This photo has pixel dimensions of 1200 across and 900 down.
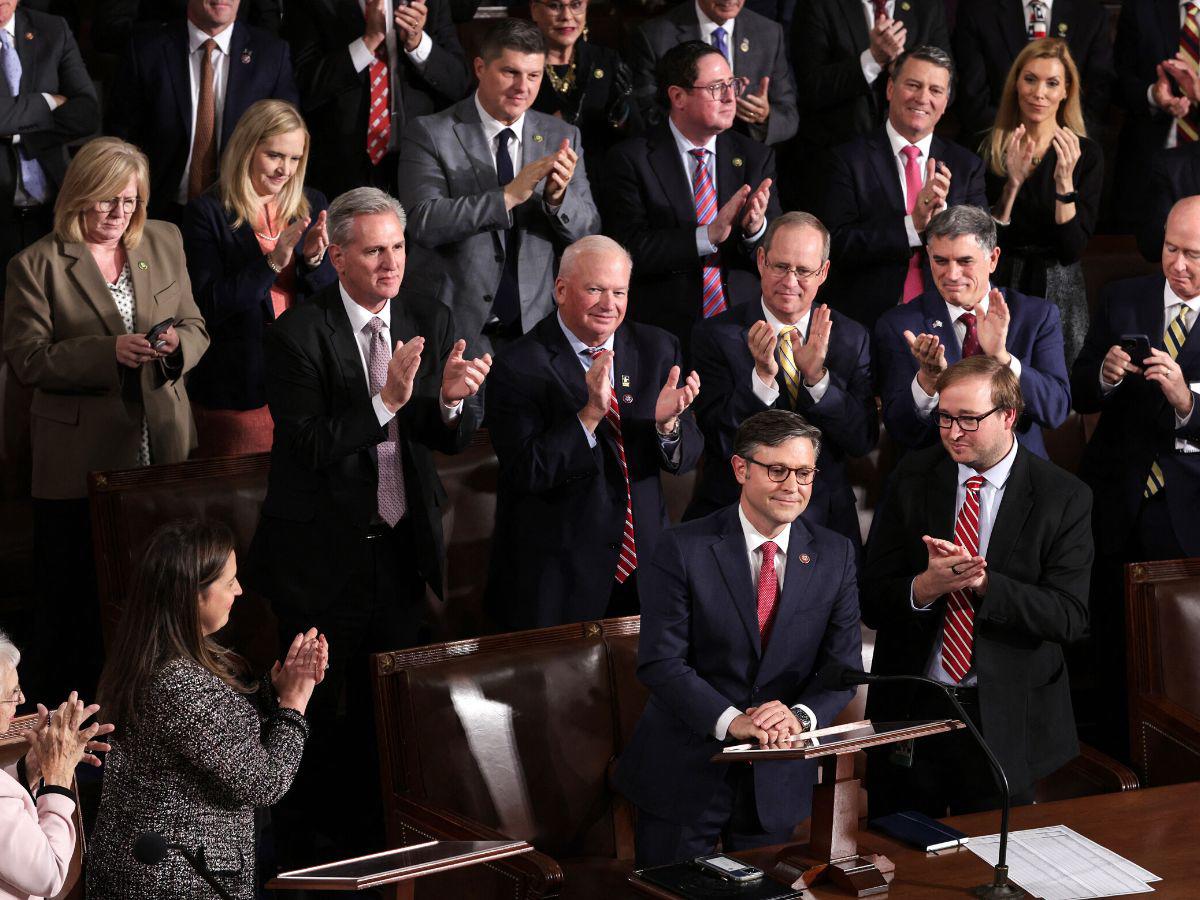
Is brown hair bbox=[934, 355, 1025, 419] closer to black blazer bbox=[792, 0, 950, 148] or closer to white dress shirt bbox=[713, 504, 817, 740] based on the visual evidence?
white dress shirt bbox=[713, 504, 817, 740]

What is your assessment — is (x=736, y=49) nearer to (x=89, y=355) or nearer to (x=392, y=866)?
(x=89, y=355)

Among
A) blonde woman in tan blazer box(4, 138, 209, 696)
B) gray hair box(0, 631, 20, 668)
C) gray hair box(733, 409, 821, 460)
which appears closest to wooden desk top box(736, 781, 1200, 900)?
gray hair box(733, 409, 821, 460)

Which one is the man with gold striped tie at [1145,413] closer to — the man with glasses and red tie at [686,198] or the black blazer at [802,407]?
the black blazer at [802,407]

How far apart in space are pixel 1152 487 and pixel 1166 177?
1302 millimetres

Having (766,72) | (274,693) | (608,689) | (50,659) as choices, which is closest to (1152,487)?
(608,689)

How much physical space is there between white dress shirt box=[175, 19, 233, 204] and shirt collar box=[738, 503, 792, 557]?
2470mm

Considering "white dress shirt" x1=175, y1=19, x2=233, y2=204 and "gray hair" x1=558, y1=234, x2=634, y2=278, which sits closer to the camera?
"gray hair" x1=558, y1=234, x2=634, y2=278

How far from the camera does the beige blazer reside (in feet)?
13.7

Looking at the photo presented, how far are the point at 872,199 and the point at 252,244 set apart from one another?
194cm

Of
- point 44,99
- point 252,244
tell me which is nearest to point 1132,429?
point 252,244

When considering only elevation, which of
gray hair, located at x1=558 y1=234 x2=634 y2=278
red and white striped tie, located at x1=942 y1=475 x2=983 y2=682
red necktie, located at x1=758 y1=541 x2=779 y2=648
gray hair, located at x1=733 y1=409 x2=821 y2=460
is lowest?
red and white striped tie, located at x1=942 y1=475 x2=983 y2=682

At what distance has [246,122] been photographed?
4445 mm

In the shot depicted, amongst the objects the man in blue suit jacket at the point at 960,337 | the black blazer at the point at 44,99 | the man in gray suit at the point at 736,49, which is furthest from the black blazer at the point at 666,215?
the black blazer at the point at 44,99

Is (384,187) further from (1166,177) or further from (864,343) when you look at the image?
(1166,177)
